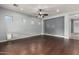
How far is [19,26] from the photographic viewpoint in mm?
2678

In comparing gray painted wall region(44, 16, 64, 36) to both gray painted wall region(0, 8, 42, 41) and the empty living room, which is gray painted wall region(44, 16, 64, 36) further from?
gray painted wall region(0, 8, 42, 41)

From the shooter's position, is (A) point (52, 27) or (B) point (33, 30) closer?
(B) point (33, 30)

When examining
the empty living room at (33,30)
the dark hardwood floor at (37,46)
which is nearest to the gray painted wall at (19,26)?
the empty living room at (33,30)

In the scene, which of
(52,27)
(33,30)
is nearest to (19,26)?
(33,30)

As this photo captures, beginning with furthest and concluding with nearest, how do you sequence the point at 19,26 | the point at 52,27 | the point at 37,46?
the point at 52,27 → the point at 37,46 → the point at 19,26

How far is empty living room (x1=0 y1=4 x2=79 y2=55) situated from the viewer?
8.32ft

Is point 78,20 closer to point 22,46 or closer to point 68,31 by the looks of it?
point 68,31

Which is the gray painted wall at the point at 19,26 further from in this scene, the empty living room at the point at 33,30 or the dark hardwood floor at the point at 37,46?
the dark hardwood floor at the point at 37,46

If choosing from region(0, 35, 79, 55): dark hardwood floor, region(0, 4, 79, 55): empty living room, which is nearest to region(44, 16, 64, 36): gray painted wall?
region(0, 4, 79, 55): empty living room

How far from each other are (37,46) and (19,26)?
2.53ft

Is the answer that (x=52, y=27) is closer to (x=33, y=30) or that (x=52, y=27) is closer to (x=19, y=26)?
(x=33, y=30)
